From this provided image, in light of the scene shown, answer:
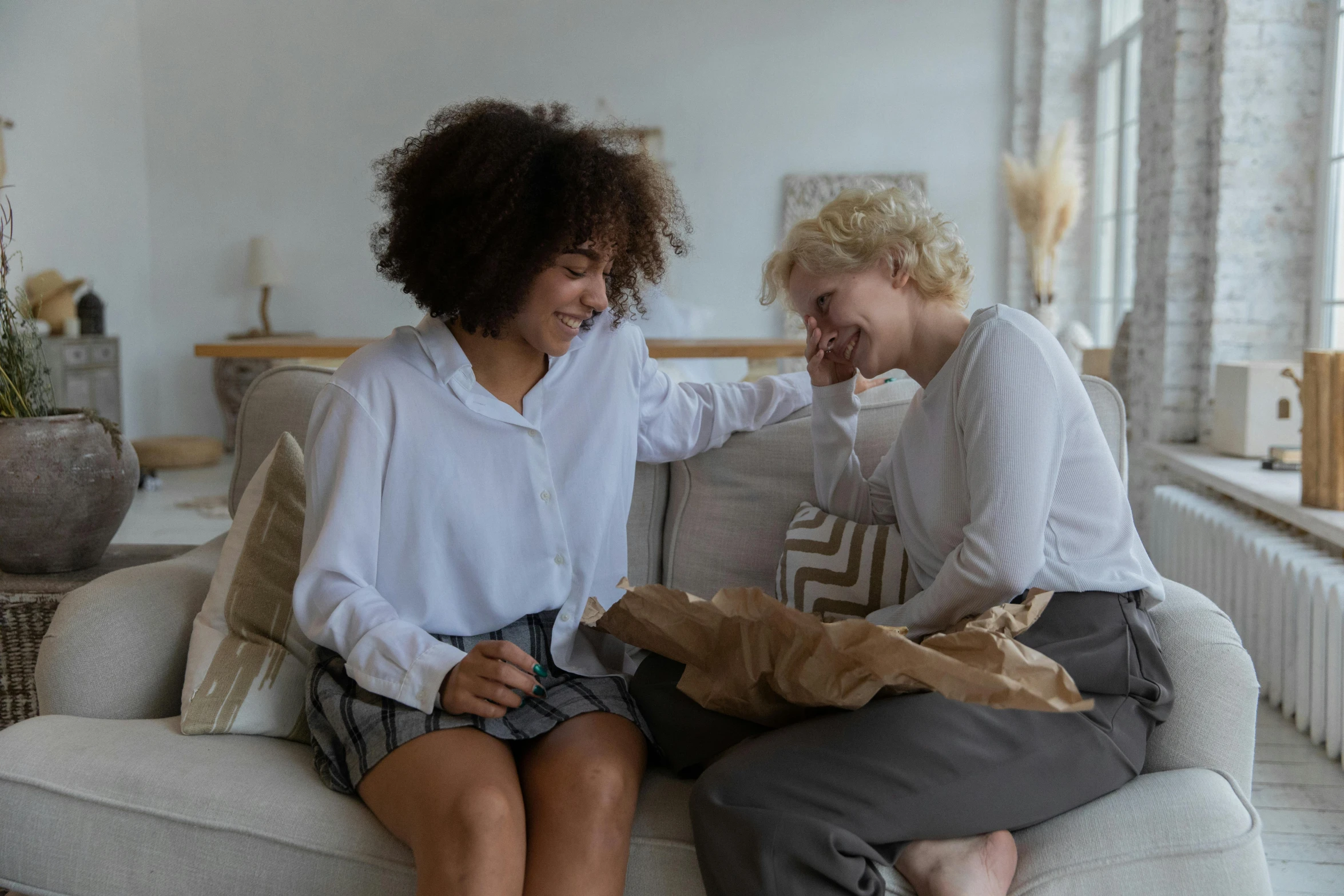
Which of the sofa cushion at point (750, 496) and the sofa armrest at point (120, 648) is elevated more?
the sofa cushion at point (750, 496)

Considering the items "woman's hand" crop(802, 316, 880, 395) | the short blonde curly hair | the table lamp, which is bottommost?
"woman's hand" crop(802, 316, 880, 395)

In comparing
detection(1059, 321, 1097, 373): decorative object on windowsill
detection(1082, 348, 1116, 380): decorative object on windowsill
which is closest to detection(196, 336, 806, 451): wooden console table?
detection(1082, 348, 1116, 380): decorative object on windowsill

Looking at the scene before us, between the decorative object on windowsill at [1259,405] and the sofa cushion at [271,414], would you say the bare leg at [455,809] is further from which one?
the decorative object on windowsill at [1259,405]

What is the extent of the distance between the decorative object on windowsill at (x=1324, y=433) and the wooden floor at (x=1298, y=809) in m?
0.59

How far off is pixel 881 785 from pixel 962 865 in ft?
0.41

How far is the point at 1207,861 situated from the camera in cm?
130

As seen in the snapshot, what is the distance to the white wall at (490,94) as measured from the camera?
7.29 metres

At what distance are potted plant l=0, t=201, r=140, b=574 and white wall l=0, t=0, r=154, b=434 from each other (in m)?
4.55

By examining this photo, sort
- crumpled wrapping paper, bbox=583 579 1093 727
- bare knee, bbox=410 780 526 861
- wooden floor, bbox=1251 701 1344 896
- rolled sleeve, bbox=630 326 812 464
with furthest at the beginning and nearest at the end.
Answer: wooden floor, bbox=1251 701 1344 896 → rolled sleeve, bbox=630 326 812 464 → bare knee, bbox=410 780 526 861 → crumpled wrapping paper, bbox=583 579 1093 727

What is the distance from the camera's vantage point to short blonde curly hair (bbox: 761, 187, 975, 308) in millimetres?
1629

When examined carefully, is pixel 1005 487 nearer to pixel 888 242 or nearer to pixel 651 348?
pixel 888 242

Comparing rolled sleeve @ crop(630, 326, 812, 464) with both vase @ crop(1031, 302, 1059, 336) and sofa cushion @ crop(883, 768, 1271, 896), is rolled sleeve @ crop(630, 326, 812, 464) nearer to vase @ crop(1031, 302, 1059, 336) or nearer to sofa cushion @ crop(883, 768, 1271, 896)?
sofa cushion @ crop(883, 768, 1271, 896)

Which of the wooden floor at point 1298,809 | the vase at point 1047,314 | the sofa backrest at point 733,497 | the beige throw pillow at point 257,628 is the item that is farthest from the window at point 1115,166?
the beige throw pillow at point 257,628

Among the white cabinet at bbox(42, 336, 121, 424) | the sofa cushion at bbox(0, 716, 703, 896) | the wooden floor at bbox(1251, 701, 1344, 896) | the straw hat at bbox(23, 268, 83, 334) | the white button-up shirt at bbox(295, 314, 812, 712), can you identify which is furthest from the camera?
the straw hat at bbox(23, 268, 83, 334)
